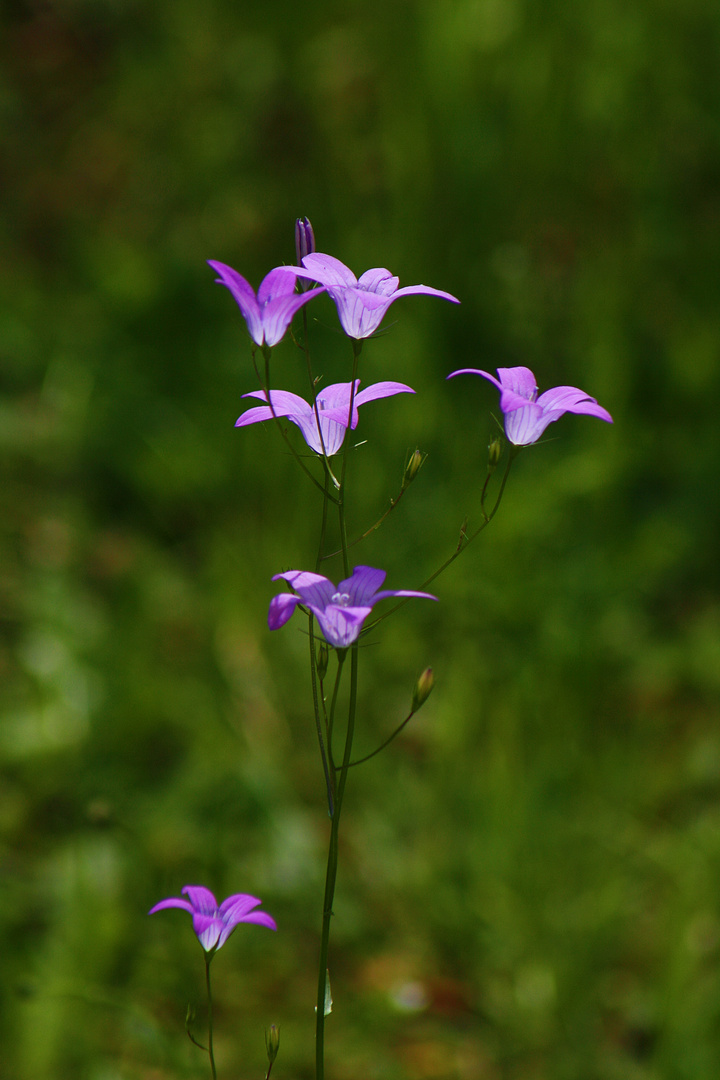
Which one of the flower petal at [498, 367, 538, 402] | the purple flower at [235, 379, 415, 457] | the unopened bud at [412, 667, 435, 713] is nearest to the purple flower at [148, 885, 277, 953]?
the unopened bud at [412, 667, 435, 713]

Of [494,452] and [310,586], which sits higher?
[494,452]

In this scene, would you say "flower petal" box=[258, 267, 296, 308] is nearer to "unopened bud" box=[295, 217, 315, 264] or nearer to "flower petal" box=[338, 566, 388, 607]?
"unopened bud" box=[295, 217, 315, 264]

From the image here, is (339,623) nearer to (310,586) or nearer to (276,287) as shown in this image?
(310,586)

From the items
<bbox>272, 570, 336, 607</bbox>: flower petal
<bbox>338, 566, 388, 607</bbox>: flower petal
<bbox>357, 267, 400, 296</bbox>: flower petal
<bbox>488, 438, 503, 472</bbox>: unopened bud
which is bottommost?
<bbox>272, 570, 336, 607</bbox>: flower petal

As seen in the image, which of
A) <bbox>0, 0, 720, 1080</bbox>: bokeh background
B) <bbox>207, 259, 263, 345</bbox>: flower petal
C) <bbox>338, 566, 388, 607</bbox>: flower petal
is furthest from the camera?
<bbox>0, 0, 720, 1080</bbox>: bokeh background

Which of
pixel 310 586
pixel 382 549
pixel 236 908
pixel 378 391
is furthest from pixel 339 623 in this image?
pixel 382 549
